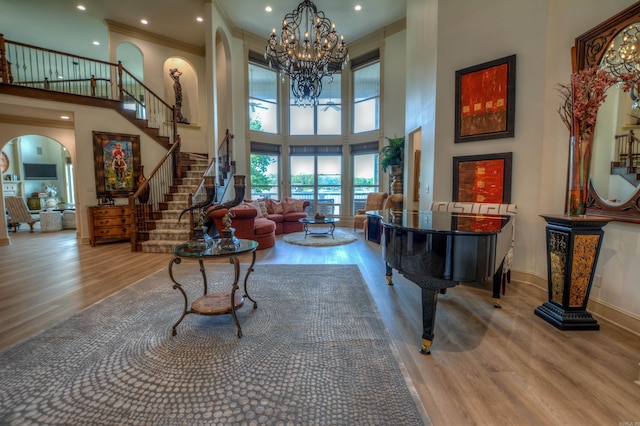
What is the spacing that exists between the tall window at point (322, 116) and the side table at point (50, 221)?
7.78m

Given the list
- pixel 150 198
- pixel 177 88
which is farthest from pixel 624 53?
pixel 177 88

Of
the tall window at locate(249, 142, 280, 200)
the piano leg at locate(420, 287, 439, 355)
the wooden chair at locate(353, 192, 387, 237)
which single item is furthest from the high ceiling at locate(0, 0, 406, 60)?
the piano leg at locate(420, 287, 439, 355)

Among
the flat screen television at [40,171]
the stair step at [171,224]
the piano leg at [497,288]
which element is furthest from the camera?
the flat screen television at [40,171]

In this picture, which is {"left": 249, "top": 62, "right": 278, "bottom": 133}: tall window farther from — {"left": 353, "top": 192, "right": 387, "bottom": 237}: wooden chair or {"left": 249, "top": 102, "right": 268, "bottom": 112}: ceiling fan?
{"left": 353, "top": 192, "right": 387, "bottom": 237}: wooden chair

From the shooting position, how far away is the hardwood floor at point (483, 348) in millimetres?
1649

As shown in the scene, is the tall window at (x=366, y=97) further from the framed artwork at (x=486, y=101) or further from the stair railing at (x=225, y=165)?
the framed artwork at (x=486, y=101)

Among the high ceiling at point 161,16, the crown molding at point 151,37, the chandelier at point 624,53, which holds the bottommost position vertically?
the chandelier at point 624,53

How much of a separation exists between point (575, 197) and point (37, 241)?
10526 millimetres

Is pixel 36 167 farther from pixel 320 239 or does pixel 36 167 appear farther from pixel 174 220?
pixel 320 239

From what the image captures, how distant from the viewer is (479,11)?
12.8ft

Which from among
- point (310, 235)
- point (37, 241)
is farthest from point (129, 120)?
point (310, 235)

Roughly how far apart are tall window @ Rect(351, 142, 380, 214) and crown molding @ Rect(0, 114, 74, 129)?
8.34 m

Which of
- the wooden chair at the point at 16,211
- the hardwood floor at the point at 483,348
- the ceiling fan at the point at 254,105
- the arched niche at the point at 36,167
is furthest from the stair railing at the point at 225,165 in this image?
the arched niche at the point at 36,167

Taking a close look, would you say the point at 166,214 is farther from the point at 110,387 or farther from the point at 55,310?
the point at 110,387
